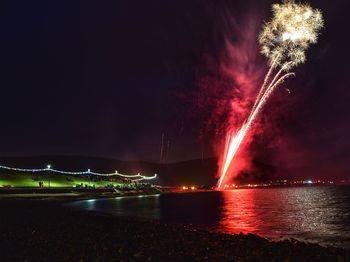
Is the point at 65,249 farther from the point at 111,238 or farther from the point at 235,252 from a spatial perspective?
the point at 235,252

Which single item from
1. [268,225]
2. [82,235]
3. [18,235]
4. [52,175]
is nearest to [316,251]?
[82,235]

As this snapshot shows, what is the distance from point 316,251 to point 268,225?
19629 millimetres

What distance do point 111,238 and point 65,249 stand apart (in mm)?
5161

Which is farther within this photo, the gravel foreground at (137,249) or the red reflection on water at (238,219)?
the red reflection on water at (238,219)

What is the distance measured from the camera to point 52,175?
158 m

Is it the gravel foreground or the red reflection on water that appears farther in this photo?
the red reflection on water

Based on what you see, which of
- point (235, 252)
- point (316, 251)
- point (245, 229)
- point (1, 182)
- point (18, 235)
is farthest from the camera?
point (1, 182)

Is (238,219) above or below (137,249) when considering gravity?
below

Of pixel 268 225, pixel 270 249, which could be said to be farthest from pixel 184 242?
pixel 268 225

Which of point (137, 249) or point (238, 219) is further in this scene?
point (238, 219)

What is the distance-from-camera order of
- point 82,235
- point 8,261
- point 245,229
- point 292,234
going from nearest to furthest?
Answer: point 8,261 → point 82,235 → point 292,234 → point 245,229

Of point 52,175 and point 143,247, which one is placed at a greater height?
point 52,175

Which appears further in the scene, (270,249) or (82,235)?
(82,235)

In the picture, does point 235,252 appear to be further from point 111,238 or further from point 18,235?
point 18,235
